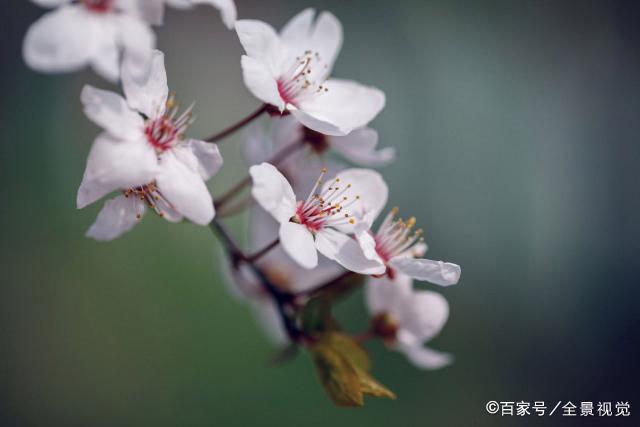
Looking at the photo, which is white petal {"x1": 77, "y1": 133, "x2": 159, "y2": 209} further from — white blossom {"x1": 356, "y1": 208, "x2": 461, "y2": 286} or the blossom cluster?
white blossom {"x1": 356, "y1": 208, "x2": 461, "y2": 286}

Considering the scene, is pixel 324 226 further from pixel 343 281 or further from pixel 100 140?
pixel 100 140

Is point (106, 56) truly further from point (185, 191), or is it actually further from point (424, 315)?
point (424, 315)

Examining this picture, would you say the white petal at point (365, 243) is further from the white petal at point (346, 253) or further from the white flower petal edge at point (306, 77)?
the white flower petal edge at point (306, 77)

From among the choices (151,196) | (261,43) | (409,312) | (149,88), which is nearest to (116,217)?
(151,196)

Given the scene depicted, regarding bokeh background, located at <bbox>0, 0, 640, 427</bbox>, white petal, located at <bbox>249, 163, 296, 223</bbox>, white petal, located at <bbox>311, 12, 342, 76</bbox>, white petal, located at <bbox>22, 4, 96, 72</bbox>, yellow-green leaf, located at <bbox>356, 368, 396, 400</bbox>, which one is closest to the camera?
white petal, located at <bbox>22, 4, 96, 72</bbox>

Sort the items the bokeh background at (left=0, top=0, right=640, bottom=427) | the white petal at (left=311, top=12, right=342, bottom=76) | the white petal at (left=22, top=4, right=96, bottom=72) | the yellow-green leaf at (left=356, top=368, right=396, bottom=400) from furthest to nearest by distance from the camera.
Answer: the bokeh background at (left=0, top=0, right=640, bottom=427) < the white petal at (left=311, top=12, right=342, bottom=76) < the yellow-green leaf at (left=356, top=368, right=396, bottom=400) < the white petal at (left=22, top=4, right=96, bottom=72)

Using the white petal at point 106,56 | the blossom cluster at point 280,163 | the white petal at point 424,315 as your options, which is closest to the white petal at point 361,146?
the blossom cluster at point 280,163

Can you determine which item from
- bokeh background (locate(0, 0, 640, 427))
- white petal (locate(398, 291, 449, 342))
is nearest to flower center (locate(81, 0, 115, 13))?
white petal (locate(398, 291, 449, 342))

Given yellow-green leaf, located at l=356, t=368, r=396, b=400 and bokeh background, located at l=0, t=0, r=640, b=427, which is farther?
bokeh background, located at l=0, t=0, r=640, b=427
